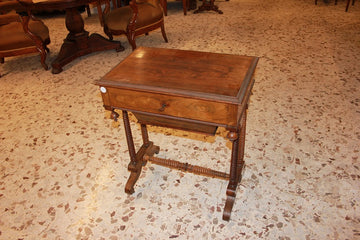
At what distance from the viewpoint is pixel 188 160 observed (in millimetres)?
2316

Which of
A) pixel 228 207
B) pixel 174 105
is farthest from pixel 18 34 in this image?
pixel 228 207

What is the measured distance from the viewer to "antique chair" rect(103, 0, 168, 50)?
3751mm

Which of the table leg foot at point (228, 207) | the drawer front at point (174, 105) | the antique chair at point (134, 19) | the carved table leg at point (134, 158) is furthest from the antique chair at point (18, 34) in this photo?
the table leg foot at point (228, 207)

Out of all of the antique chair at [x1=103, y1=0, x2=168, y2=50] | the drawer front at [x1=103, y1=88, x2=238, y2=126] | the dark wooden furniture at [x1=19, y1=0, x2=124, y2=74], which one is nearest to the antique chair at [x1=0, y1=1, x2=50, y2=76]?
the dark wooden furniture at [x1=19, y1=0, x2=124, y2=74]

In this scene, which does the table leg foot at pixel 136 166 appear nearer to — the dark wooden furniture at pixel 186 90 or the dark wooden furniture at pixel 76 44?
the dark wooden furniture at pixel 186 90

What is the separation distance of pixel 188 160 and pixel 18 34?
2.68m

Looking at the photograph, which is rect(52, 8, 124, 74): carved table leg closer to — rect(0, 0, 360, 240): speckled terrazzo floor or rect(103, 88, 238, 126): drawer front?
rect(0, 0, 360, 240): speckled terrazzo floor

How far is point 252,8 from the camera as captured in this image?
18.8 feet

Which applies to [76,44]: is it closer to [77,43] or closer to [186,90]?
[77,43]

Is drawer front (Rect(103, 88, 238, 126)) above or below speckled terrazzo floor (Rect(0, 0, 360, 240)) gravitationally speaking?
above

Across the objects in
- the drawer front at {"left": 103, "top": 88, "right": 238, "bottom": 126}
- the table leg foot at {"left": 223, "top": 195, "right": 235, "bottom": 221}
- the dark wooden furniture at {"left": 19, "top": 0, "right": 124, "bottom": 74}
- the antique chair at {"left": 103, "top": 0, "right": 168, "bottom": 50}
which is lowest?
the table leg foot at {"left": 223, "top": 195, "right": 235, "bottom": 221}

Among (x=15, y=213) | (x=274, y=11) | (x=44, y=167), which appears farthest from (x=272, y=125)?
(x=274, y=11)

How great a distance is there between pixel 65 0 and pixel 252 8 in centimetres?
363

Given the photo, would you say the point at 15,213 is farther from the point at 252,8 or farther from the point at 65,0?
the point at 252,8
